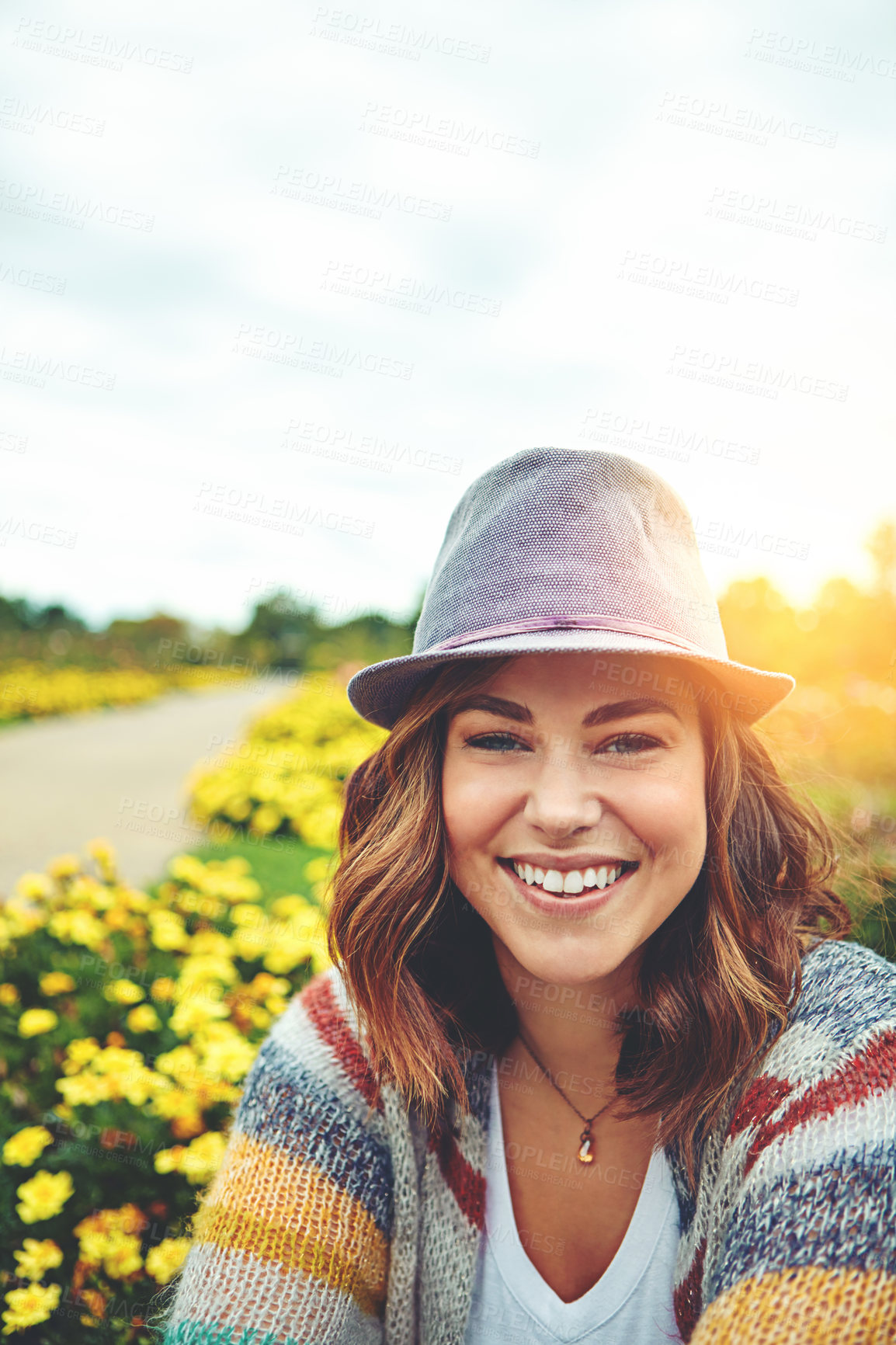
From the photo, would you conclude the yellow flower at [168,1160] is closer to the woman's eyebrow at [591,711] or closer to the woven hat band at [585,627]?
the woman's eyebrow at [591,711]

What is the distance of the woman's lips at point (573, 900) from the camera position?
129cm

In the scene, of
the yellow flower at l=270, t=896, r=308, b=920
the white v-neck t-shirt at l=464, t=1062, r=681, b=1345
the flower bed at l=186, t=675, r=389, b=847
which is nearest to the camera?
the white v-neck t-shirt at l=464, t=1062, r=681, b=1345

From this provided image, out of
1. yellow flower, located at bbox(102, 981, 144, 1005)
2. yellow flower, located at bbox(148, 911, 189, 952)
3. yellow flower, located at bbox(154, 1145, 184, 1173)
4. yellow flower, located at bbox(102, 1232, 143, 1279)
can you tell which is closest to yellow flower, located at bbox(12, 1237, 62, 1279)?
yellow flower, located at bbox(102, 1232, 143, 1279)

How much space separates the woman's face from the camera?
49.6 inches

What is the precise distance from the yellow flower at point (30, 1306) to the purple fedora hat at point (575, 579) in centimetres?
149

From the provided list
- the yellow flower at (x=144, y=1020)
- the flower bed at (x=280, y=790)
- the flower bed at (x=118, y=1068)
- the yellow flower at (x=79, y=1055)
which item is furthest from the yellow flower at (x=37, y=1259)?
the flower bed at (x=280, y=790)

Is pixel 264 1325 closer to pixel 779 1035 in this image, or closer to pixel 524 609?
pixel 779 1035

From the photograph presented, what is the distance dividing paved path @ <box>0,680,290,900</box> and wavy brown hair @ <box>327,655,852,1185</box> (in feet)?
10.3

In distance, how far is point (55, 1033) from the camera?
2.42 meters

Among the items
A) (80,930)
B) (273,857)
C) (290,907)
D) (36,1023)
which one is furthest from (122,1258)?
(273,857)

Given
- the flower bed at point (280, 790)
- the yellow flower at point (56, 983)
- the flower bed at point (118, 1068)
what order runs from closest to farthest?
the flower bed at point (118, 1068), the yellow flower at point (56, 983), the flower bed at point (280, 790)

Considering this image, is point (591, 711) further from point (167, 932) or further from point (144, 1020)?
point (167, 932)

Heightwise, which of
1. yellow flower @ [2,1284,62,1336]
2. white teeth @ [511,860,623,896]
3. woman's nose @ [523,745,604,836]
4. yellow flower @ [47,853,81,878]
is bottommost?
yellow flower @ [2,1284,62,1336]

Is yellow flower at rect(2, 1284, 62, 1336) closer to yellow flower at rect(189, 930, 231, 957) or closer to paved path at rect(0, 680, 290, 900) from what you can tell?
yellow flower at rect(189, 930, 231, 957)
